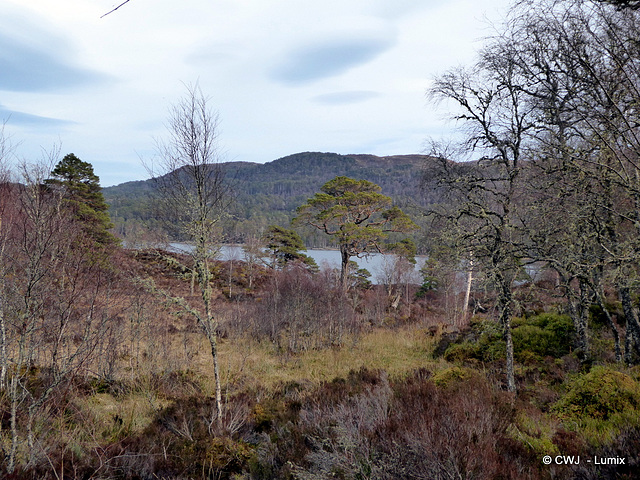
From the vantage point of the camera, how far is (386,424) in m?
4.29

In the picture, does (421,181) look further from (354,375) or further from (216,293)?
(216,293)

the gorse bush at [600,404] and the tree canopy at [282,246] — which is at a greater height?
the tree canopy at [282,246]

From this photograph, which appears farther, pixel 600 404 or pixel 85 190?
pixel 85 190

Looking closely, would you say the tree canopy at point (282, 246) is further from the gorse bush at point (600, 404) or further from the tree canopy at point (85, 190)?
the gorse bush at point (600, 404)

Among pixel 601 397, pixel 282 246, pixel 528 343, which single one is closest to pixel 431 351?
pixel 528 343

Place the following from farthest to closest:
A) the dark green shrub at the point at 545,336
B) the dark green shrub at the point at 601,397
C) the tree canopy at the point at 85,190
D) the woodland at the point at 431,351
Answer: the tree canopy at the point at 85,190 → the dark green shrub at the point at 545,336 → the dark green shrub at the point at 601,397 → the woodland at the point at 431,351

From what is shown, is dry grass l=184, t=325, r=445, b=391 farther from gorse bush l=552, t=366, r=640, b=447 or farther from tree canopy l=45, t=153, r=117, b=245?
tree canopy l=45, t=153, r=117, b=245

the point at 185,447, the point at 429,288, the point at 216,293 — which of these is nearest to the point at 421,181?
the point at 185,447

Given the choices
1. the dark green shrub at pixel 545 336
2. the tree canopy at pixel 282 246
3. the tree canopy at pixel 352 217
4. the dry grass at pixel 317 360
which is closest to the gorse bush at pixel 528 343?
the dark green shrub at pixel 545 336

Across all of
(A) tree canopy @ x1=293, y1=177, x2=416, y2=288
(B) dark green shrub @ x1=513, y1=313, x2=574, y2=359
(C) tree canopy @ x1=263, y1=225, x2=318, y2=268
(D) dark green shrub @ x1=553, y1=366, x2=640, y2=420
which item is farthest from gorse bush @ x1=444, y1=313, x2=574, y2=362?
(C) tree canopy @ x1=263, y1=225, x2=318, y2=268

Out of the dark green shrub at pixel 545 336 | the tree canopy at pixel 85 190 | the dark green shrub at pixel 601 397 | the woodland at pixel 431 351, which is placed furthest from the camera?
the tree canopy at pixel 85 190

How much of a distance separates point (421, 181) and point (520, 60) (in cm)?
383

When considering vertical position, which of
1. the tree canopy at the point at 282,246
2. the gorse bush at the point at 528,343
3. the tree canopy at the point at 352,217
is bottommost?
the gorse bush at the point at 528,343

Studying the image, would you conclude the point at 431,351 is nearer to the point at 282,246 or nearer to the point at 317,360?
the point at 317,360
